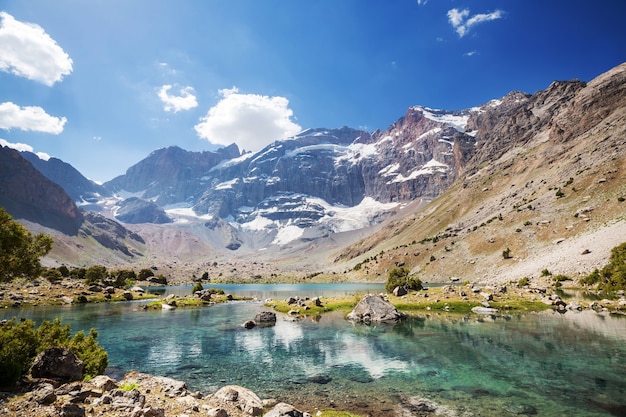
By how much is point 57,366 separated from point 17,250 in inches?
331

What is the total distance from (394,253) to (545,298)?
433 ft

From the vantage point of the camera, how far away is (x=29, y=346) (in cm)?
2127

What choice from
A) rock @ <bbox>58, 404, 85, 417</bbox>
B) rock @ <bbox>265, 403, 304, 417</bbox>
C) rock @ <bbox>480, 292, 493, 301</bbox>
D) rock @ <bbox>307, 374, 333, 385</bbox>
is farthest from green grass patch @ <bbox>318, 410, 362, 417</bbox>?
rock @ <bbox>480, 292, 493, 301</bbox>

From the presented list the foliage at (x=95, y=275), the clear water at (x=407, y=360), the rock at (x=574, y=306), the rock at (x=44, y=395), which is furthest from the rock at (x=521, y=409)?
the foliage at (x=95, y=275)

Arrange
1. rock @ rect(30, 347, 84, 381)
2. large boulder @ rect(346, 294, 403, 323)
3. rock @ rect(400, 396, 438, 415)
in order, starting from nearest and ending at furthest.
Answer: rock @ rect(30, 347, 84, 381)
rock @ rect(400, 396, 438, 415)
large boulder @ rect(346, 294, 403, 323)

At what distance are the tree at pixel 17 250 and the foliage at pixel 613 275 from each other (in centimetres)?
8347

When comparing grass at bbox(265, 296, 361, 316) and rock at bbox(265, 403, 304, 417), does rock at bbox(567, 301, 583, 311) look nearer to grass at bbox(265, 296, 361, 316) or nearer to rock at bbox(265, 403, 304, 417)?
grass at bbox(265, 296, 361, 316)

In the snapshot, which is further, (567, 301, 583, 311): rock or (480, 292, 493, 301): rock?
(480, 292, 493, 301): rock

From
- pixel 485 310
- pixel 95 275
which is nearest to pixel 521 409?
pixel 485 310

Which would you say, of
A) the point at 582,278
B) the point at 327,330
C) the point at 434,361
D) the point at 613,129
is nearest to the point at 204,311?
the point at 327,330

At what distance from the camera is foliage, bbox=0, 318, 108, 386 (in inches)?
712

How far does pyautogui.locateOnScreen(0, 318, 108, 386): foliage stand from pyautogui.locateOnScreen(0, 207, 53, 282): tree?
3.39 metres

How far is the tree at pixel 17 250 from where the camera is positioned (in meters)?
21.3

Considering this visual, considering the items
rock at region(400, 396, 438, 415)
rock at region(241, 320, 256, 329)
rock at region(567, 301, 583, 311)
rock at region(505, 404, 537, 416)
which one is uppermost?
rock at region(567, 301, 583, 311)
